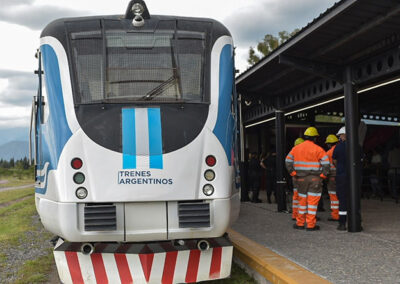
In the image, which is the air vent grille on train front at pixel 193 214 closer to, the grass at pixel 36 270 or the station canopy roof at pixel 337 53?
the grass at pixel 36 270

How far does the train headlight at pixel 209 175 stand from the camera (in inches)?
197

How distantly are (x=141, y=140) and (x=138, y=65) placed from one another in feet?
3.32

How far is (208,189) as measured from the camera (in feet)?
16.3

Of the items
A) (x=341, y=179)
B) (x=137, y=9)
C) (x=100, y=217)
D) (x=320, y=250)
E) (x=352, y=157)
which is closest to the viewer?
(x=100, y=217)

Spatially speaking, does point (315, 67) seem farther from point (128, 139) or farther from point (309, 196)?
point (128, 139)

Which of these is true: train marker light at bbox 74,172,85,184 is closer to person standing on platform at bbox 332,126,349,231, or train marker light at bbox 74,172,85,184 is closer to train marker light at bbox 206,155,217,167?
train marker light at bbox 206,155,217,167

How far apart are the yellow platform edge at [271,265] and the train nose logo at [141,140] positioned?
1765mm

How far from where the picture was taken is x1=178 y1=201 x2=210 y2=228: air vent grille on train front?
489 centimetres

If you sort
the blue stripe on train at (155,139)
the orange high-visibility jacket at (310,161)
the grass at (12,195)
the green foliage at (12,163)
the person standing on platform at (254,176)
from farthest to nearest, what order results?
the green foliage at (12,163)
the grass at (12,195)
the person standing on platform at (254,176)
the orange high-visibility jacket at (310,161)
the blue stripe on train at (155,139)

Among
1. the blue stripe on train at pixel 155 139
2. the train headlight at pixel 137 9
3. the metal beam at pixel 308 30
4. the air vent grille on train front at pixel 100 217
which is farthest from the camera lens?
the metal beam at pixel 308 30

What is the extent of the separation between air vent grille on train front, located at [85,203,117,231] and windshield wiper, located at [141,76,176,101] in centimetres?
131

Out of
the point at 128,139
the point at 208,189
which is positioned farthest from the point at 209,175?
the point at 128,139

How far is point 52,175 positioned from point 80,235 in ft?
2.39

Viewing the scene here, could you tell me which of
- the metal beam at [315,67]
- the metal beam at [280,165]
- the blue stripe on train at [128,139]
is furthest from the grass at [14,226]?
the metal beam at [315,67]
